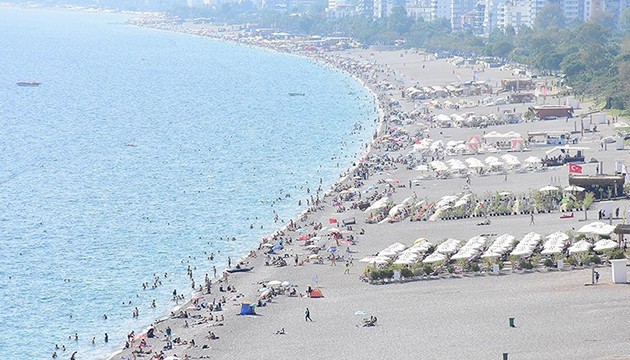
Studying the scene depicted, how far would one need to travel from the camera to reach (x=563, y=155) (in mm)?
74250

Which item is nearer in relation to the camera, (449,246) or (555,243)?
(555,243)

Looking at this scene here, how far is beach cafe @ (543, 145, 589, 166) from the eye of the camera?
72688mm

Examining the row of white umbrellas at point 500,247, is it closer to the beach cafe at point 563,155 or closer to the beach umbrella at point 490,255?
the beach umbrella at point 490,255

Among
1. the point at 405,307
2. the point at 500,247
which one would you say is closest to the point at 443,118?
the point at 500,247

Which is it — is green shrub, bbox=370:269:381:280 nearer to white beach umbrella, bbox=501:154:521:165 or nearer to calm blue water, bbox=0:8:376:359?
calm blue water, bbox=0:8:376:359

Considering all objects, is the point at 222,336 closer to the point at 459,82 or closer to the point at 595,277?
the point at 595,277

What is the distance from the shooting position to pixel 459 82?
433 feet

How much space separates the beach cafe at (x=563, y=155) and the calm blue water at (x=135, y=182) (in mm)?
13295

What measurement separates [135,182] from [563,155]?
2644 centimetres

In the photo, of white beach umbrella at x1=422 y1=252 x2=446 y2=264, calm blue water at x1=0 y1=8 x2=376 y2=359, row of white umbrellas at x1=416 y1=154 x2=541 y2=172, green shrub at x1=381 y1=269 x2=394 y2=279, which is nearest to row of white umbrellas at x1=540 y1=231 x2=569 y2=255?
white beach umbrella at x1=422 y1=252 x2=446 y2=264

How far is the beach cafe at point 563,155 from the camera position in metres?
72.7

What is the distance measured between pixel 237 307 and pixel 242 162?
1556 inches

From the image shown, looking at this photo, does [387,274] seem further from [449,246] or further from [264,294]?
[264,294]

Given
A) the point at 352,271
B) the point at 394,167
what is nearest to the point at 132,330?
the point at 352,271
